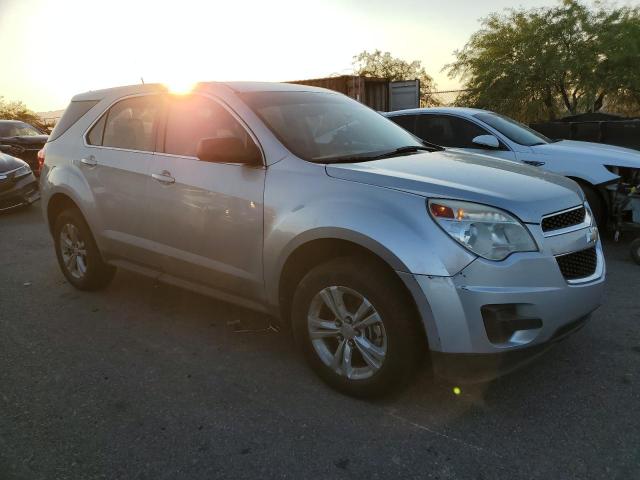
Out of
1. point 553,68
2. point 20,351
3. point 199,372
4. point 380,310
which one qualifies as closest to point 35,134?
point 20,351

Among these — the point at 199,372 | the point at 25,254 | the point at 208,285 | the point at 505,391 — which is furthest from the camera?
the point at 25,254

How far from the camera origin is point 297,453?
246cm

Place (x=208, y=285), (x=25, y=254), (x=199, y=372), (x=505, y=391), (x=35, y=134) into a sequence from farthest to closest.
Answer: (x=35, y=134)
(x=25, y=254)
(x=208, y=285)
(x=199, y=372)
(x=505, y=391)

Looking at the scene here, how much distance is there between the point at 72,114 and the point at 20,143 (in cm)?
882

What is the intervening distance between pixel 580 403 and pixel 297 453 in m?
1.51

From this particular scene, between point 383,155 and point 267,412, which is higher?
point 383,155

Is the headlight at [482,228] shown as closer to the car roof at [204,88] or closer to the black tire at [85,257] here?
the car roof at [204,88]

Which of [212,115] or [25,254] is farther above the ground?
[212,115]

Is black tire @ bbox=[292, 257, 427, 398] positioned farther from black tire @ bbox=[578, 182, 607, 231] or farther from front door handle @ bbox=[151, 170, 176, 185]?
black tire @ bbox=[578, 182, 607, 231]

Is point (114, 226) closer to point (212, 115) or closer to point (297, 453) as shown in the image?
point (212, 115)

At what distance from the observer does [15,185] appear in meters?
9.09

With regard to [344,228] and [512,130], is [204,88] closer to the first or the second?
[344,228]

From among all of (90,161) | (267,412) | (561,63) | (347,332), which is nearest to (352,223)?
(347,332)

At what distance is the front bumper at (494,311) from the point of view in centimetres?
240
